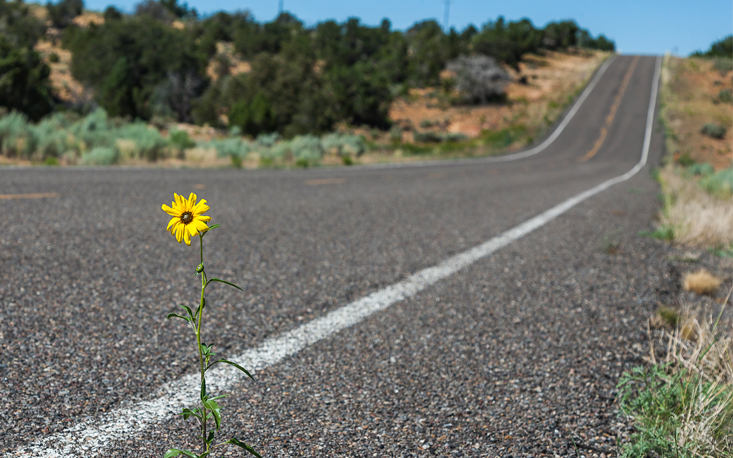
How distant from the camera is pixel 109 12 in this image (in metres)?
66.3

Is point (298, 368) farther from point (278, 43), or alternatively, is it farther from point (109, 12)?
point (109, 12)

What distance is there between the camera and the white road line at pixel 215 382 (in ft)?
5.60

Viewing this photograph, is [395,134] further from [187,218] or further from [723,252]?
[187,218]

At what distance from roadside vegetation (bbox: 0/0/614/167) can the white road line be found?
30.3ft

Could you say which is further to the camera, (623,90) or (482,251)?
(623,90)

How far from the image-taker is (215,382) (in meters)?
2.26

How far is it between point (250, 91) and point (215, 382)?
3590 cm

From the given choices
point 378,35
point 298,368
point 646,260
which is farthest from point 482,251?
point 378,35

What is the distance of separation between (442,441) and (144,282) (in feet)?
7.44

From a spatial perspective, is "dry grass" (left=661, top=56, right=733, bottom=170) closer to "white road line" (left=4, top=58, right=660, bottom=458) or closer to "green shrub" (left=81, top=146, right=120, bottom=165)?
"green shrub" (left=81, top=146, right=120, bottom=165)

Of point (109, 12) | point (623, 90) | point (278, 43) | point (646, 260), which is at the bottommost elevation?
point (646, 260)

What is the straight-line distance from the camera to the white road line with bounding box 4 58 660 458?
1.71 m

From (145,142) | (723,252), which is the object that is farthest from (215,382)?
(145,142)

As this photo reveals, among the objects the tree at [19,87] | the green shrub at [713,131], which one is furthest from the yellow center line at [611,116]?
the tree at [19,87]
